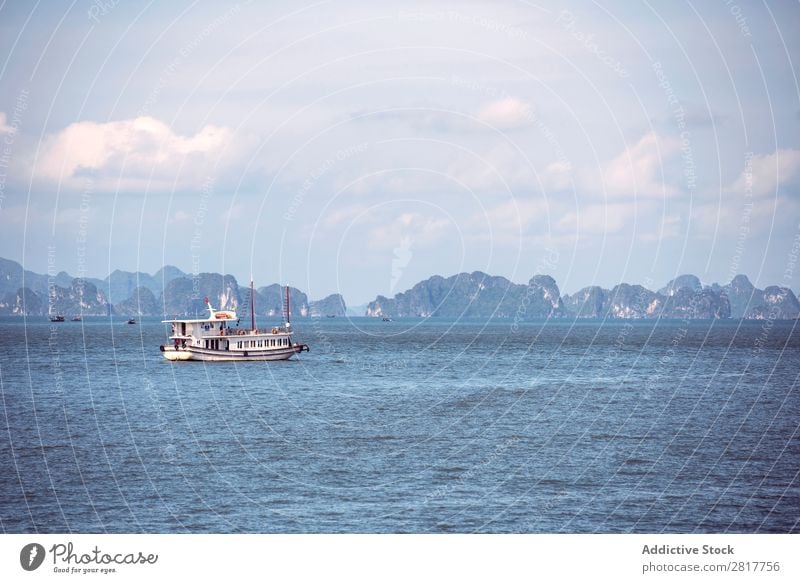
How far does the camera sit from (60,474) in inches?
2424

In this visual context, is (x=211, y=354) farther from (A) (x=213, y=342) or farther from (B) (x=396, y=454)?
(B) (x=396, y=454)

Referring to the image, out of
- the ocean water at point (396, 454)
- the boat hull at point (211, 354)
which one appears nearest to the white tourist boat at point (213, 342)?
the boat hull at point (211, 354)

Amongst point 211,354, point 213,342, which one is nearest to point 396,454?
point 211,354

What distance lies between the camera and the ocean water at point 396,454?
51.8 meters

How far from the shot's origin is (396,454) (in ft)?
Answer: 230

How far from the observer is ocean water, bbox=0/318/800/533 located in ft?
170

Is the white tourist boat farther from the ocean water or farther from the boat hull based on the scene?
the ocean water

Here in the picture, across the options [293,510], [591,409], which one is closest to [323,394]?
[591,409]

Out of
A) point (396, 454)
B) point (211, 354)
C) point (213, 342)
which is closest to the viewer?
point (396, 454)

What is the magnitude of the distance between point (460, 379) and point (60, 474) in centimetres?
7873

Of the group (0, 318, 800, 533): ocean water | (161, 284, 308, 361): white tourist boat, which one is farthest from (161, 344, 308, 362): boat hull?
(0, 318, 800, 533): ocean water

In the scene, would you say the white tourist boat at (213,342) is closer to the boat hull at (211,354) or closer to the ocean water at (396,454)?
the boat hull at (211,354)

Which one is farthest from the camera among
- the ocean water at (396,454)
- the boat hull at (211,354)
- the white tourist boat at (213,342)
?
the white tourist boat at (213,342)

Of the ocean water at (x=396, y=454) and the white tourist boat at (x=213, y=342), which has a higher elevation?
the white tourist boat at (x=213, y=342)
